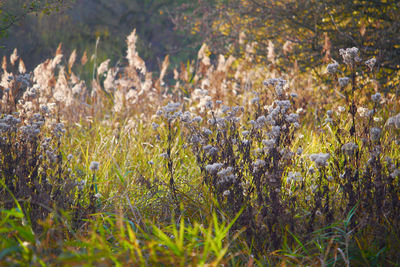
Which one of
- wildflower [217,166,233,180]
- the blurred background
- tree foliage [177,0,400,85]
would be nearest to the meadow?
wildflower [217,166,233,180]

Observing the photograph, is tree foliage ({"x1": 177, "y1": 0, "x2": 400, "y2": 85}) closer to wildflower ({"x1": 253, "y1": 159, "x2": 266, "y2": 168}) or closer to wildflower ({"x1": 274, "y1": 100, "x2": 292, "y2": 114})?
wildflower ({"x1": 274, "y1": 100, "x2": 292, "y2": 114})

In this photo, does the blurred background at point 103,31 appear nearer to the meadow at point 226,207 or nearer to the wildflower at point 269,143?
the meadow at point 226,207

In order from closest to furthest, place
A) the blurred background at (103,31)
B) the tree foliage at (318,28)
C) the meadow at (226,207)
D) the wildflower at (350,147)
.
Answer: the meadow at (226,207)
the wildflower at (350,147)
the tree foliage at (318,28)
the blurred background at (103,31)

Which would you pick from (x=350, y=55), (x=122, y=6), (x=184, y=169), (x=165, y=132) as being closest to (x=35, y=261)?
(x=350, y=55)

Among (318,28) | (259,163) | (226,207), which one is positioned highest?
(318,28)

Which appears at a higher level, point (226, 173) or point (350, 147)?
point (350, 147)

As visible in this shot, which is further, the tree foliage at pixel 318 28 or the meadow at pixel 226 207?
the tree foliage at pixel 318 28

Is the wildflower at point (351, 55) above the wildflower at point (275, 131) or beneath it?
above

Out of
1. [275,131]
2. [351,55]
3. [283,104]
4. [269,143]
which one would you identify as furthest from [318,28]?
[269,143]

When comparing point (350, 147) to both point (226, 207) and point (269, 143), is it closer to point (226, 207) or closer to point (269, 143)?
point (269, 143)

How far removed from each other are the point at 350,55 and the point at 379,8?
430 cm

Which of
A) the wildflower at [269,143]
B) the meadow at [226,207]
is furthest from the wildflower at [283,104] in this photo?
the wildflower at [269,143]

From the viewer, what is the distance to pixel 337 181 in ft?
8.41

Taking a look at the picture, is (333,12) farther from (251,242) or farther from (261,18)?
(251,242)
